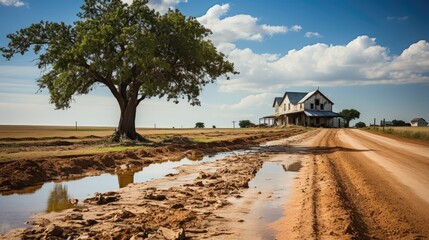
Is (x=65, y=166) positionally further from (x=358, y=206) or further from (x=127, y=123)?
(x=127, y=123)

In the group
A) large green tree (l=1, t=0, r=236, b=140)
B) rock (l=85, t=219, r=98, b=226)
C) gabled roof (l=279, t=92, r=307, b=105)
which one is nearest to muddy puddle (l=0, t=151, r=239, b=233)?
rock (l=85, t=219, r=98, b=226)

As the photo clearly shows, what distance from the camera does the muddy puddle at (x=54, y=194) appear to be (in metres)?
7.58

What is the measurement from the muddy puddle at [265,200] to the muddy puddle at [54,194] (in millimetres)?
4109

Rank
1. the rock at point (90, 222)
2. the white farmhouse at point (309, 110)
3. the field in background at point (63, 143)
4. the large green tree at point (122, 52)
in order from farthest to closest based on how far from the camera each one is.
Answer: the white farmhouse at point (309, 110) → the large green tree at point (122, 52) → the field in background at point (63, 143) → the rock at point (90, 222)

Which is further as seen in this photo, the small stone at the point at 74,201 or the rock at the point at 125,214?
the small stone at the point at 74,201

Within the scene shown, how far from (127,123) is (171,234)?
27328 millimetres

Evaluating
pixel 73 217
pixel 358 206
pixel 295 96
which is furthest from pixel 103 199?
pixel 295 96

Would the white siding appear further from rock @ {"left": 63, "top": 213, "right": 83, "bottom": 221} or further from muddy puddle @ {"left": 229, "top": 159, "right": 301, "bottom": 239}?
rock @ {"left": 63, "top": 213, "right": 83, "bottom": 221}

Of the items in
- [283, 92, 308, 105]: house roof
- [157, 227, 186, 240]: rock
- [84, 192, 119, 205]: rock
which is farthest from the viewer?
[283, 92, 308, 105]: house roof

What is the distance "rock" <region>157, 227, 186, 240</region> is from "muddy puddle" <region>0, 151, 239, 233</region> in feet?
9.24

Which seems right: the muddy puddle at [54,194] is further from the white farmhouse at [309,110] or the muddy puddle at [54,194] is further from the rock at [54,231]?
the white farmhouse at [309,110]

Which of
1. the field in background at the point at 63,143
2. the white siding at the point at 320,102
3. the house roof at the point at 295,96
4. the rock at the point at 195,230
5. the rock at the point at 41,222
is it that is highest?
the house roof at the point at 295,96

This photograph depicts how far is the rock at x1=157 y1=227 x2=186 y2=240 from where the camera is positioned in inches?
223

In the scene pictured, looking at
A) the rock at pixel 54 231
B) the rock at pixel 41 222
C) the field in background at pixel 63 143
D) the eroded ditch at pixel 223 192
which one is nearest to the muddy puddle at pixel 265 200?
the eroded ditch at pixel 223 192
